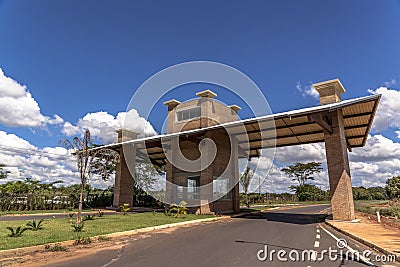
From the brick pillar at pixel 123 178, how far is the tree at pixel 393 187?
33.5 meters

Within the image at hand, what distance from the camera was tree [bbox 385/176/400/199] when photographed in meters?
→ 35.6

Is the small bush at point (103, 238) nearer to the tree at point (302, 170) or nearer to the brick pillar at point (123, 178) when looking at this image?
the brick pillar at point (123, 178)

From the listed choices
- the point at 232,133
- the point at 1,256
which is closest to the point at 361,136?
the point at 232,133

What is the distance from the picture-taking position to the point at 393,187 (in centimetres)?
3650

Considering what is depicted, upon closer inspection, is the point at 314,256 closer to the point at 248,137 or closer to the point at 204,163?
the point at 204,163

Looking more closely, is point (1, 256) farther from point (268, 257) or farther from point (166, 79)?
point (166, 79)

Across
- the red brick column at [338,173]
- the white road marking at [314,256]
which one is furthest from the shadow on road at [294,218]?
the white road marking at [314,256]

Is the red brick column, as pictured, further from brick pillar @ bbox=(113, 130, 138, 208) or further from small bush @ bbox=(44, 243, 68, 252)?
brick pillar @ bbox=(113, 130, 138, 208)

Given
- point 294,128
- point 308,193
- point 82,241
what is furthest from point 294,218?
point 308,193

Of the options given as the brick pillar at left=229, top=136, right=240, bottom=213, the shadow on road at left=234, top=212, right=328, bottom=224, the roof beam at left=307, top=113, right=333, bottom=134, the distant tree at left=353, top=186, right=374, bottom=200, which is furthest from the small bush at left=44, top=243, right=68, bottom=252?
the distant tree at left=353, top=186, right=374, bottom=200
